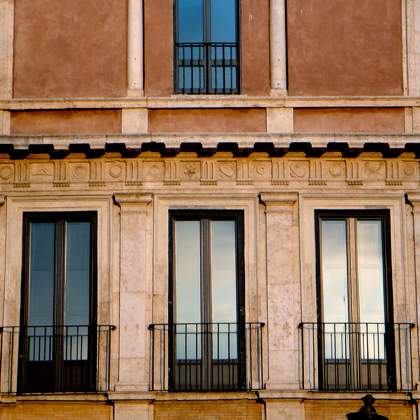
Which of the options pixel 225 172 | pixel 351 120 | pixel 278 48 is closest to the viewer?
pixel 225 172

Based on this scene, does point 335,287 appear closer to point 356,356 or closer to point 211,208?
point 356,356

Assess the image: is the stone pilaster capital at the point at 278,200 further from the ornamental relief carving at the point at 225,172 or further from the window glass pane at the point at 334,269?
the window glass pane at the point at 334,269

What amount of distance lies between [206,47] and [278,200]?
3.03m

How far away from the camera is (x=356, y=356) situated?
75.0 feet

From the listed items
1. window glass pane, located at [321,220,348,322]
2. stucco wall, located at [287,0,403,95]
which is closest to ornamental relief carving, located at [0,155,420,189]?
window glass pane, located at [321,220,348,322]

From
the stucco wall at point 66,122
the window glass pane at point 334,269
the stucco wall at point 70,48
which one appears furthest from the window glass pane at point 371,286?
the stucco wall at point 70,48

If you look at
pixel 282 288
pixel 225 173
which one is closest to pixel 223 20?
pixel 225 173

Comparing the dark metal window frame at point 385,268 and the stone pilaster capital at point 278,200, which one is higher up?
the stone pilaster capital at point 278,200

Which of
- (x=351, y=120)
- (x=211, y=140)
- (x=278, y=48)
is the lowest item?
(x=211, y=140)

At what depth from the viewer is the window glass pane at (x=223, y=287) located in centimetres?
2284

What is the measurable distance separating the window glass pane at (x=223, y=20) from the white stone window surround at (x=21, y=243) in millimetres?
3484

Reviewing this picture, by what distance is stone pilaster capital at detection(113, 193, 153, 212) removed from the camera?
2305 cm

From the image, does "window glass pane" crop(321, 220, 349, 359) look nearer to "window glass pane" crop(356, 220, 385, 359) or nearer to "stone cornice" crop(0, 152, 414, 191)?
"window glass pane" crop(356, 220, 385, 359)

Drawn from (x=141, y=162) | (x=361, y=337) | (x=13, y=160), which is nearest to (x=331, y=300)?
(x=361, y=337)
